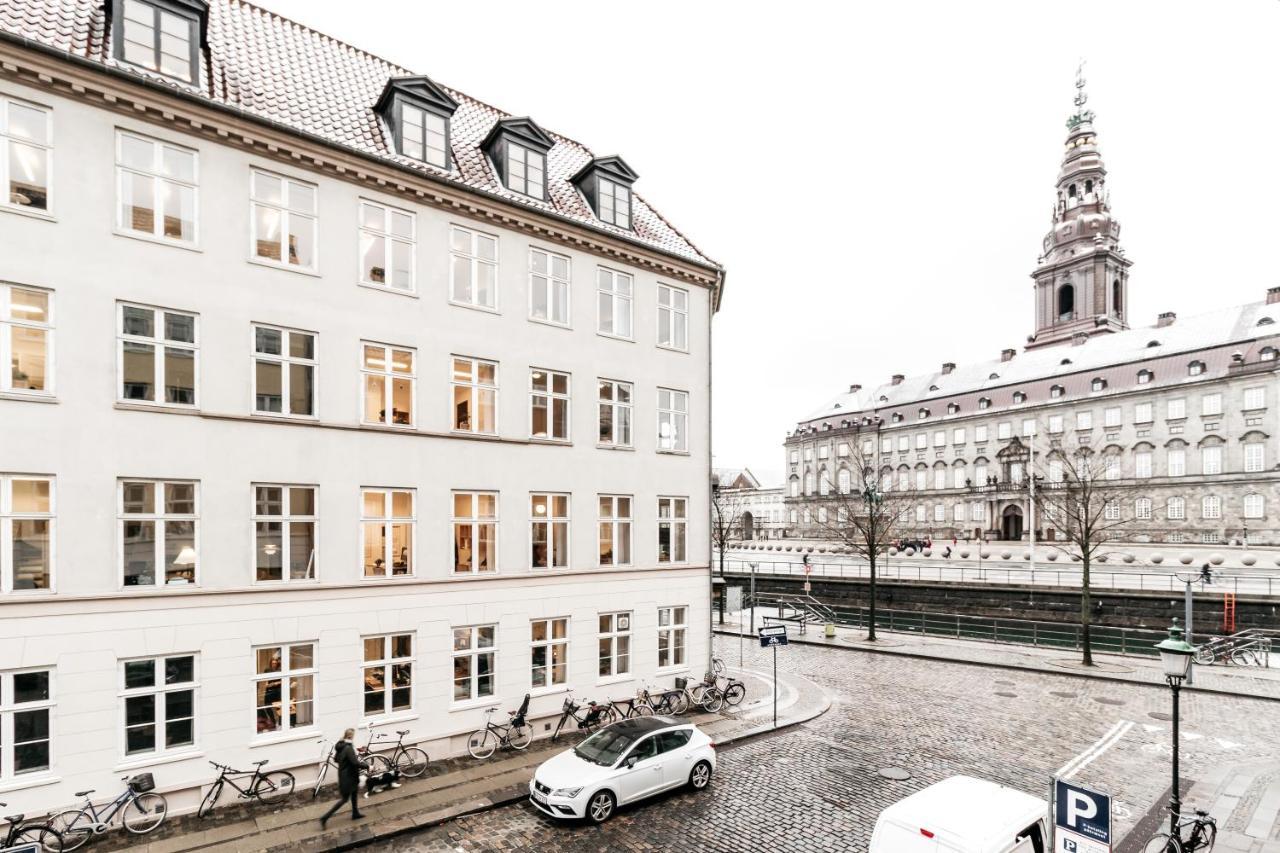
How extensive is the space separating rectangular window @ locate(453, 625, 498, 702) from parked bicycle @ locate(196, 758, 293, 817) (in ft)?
12.6

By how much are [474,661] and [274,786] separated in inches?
184

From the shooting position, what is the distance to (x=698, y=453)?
2206cm

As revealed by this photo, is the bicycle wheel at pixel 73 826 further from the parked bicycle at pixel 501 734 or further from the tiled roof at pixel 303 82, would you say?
the tiled roof at pixel 303 82

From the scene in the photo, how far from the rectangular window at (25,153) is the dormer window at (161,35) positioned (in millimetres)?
2105

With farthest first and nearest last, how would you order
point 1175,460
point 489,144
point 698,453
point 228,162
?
point 1175,460
point 698,453
point 489,144
point 228,162

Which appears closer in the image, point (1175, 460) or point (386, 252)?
point (386, 252)

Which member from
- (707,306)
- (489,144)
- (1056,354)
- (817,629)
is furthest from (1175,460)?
(489,144)

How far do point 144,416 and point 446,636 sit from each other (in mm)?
7810

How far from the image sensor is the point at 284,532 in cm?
1443

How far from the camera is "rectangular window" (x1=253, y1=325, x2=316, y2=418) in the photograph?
1435 cm

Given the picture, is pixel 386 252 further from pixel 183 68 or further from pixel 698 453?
pixel 698 453

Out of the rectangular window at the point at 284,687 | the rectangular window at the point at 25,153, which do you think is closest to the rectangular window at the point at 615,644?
the rectangular window at the point at 284,687

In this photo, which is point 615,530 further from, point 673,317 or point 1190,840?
point 1190,840

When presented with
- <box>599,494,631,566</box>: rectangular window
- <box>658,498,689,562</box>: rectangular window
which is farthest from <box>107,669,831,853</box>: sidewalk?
<box>658,498,689,562</box>: rectangular window
